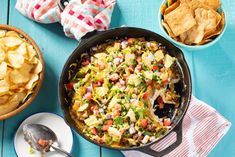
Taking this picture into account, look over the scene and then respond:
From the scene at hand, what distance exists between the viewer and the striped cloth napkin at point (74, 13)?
151 centimetres

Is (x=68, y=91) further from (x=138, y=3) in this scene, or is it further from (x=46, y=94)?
(x=138, y=3)

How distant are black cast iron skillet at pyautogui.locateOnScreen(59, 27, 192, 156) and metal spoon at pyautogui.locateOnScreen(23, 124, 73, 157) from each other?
0.11 m

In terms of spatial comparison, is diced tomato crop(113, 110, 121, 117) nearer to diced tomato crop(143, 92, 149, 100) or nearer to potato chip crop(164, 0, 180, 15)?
diced tomato crop(143, 92, 149, 100)

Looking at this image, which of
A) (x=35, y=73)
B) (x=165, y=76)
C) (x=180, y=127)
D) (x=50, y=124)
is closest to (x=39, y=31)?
(x=35, y=73)

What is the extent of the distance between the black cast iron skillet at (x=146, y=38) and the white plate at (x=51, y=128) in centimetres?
10

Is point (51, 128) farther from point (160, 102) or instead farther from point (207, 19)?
point (207, 19)

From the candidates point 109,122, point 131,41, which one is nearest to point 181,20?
point 131,41

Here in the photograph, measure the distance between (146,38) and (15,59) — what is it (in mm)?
385

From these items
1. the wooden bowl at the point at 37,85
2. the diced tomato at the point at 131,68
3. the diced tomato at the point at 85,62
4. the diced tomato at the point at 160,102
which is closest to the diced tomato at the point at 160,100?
the diced tomato at the point at 160,102

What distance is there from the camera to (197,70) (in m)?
1.56

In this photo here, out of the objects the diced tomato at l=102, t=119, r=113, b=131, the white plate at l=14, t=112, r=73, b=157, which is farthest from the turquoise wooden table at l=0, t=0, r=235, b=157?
the diced tomato at l=102, t=119, r=113, b=131

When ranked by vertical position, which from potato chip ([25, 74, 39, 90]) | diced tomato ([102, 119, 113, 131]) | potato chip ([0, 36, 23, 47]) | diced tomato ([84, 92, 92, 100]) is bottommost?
diced tomato ([102, 119, 113, 131])

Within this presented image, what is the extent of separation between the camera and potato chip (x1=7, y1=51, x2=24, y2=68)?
4.69 ft

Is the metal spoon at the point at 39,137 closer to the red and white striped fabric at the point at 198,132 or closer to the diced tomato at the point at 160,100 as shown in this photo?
the red and white striped fabric at the point at 198,132
